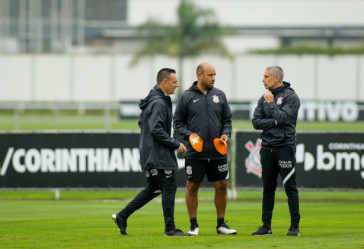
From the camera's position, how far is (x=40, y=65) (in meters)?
59.5

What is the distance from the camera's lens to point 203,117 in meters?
8.88

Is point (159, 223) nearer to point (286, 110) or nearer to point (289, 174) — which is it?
point (289, 174)

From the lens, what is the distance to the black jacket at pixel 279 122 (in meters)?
8.74

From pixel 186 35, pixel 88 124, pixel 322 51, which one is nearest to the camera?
pixel 88 124

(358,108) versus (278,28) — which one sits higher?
(278,28)

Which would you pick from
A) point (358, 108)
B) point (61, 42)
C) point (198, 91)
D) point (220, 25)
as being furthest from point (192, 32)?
point (198, 91)

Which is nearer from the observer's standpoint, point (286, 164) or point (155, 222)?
point (286, 164)

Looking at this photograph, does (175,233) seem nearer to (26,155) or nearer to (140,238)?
(140,238)

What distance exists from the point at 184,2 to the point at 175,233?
49151 mm

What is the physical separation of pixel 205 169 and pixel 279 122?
3.66ft

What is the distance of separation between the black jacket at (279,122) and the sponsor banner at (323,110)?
24833 millimetres

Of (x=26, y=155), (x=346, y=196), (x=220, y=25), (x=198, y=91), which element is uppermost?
(x=220, y=25)

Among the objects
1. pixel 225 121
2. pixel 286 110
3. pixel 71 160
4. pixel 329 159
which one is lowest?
pixel 71 160

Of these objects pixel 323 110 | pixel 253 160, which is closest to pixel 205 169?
pixel 253 160
